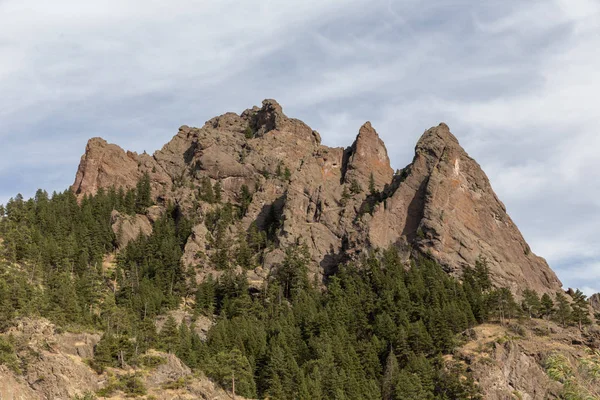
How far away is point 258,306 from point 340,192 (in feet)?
160

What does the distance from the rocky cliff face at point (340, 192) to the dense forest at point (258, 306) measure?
221 inches

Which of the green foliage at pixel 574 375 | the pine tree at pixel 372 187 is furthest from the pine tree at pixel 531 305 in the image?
the green foliage at pixel 574 375

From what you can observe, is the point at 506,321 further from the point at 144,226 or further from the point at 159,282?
the point at 144,226

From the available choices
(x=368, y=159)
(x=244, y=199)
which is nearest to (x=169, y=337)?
(x=244, y=199)

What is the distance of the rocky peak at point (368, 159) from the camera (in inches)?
6777

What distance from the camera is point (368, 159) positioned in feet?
581

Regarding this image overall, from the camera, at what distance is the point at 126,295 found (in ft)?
391

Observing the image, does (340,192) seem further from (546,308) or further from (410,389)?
(410,389)

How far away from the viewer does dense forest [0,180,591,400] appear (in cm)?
9531

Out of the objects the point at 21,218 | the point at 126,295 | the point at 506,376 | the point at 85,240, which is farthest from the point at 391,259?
the point at 21,218

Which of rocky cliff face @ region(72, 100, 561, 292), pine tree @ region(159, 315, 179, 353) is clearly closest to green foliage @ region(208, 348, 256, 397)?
pine tree @ region(159, 315, 179, 353)

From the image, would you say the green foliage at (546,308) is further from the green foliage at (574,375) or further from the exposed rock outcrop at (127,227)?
the green foliage at (574,375)

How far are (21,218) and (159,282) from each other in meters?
33.5

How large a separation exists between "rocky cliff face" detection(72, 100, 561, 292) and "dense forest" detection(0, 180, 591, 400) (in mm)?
5603
